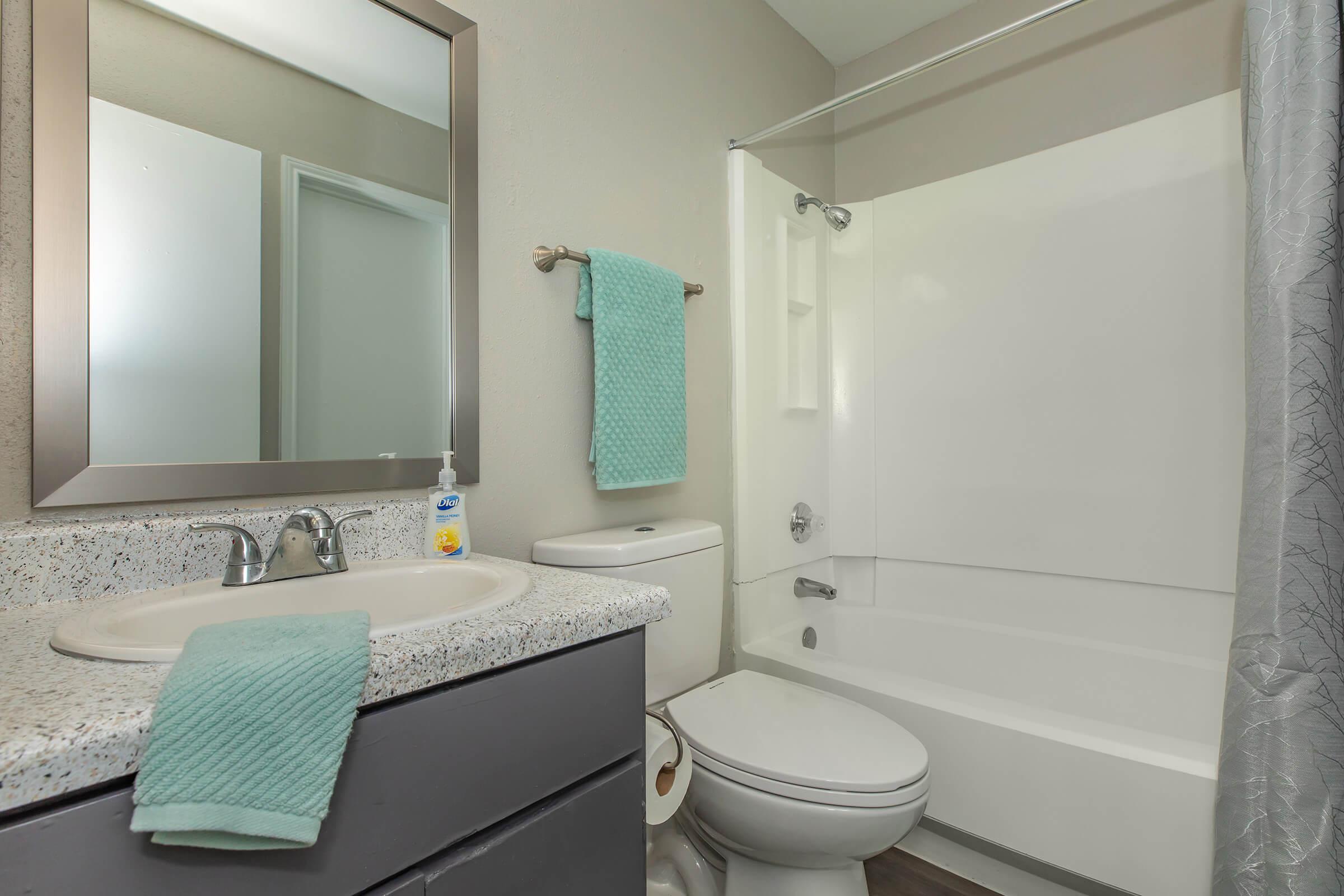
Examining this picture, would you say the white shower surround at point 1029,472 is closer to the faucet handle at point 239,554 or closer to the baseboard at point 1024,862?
the baseboard at point 1024,862

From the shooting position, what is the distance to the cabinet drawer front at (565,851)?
0.61 m

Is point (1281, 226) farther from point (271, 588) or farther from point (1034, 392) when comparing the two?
point (271, 588)

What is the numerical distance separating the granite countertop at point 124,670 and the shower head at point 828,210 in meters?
1.62

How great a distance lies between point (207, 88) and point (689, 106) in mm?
1156

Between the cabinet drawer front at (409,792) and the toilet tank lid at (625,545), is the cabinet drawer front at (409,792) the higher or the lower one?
the lower one

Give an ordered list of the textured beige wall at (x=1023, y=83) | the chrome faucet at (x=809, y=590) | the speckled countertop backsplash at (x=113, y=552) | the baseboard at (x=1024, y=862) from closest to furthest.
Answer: the speckled countertop backsplash at (x=113, y=552) < the baseboard at (x=1024, y=862) < the textured beige wall at (x=1023, y=83) < the chrome faucet at (x=809, y=590)

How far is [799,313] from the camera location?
2.13m

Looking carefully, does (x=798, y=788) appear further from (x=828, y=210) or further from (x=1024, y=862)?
(x=828, y=210)

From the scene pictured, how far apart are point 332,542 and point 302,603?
10 cm

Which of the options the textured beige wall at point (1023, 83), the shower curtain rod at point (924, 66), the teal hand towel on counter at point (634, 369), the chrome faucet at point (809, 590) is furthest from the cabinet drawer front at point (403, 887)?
the textured beige wall at point (1023, 83)

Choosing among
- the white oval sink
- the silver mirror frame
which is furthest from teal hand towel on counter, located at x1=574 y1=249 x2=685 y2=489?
the silver mirror frame

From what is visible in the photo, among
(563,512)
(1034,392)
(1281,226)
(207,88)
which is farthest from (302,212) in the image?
(1034,392)

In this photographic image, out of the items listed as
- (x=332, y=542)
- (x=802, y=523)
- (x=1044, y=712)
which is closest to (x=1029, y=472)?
(x=802, y=523)

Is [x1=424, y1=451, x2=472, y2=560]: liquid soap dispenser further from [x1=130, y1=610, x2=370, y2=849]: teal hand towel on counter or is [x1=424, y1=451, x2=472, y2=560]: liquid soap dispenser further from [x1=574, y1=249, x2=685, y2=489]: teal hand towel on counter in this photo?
[x1=130, y1=610, x2=370, y2=849]: teal hand towel on counter
